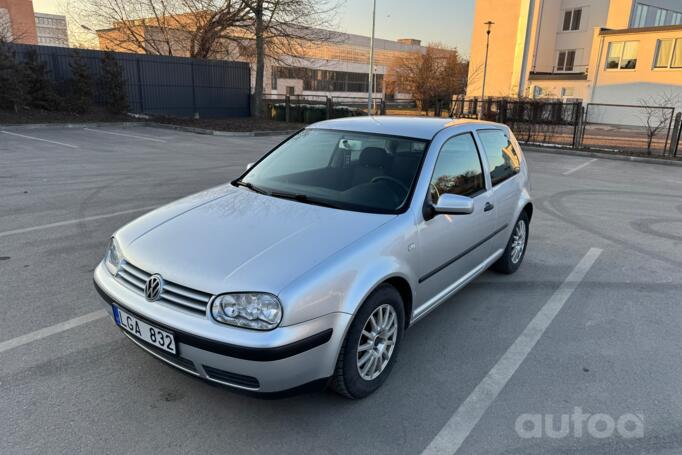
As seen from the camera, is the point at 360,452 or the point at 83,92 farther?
the point at 83,92

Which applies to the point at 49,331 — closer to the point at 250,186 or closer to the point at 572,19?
the point at 250,186

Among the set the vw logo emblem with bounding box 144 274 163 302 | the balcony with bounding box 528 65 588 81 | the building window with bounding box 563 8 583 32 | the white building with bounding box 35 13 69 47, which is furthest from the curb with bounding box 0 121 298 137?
the white building with bounding box 35 13 69 47

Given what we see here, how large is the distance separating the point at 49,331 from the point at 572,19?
4718 centimetres

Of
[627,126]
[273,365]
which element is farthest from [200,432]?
[627,126]

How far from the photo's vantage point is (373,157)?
3770 millimetres

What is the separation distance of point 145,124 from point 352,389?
19911 millimetres

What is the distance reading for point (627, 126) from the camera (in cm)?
2794

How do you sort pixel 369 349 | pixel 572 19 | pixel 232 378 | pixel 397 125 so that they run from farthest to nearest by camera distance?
pixel 572 19 → pixel 397 125 → pixel 369 349 → pixel 232 378

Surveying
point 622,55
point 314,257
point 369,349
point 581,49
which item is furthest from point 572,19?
point 314,257

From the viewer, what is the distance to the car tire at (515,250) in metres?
4.84

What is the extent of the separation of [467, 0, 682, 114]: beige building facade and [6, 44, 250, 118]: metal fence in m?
20.1

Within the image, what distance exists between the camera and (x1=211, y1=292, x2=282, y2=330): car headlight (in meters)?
2.34

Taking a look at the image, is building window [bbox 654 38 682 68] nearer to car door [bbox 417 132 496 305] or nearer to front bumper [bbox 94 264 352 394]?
car door [bbox 417 132 496 305]

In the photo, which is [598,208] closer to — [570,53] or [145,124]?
[145,124]
